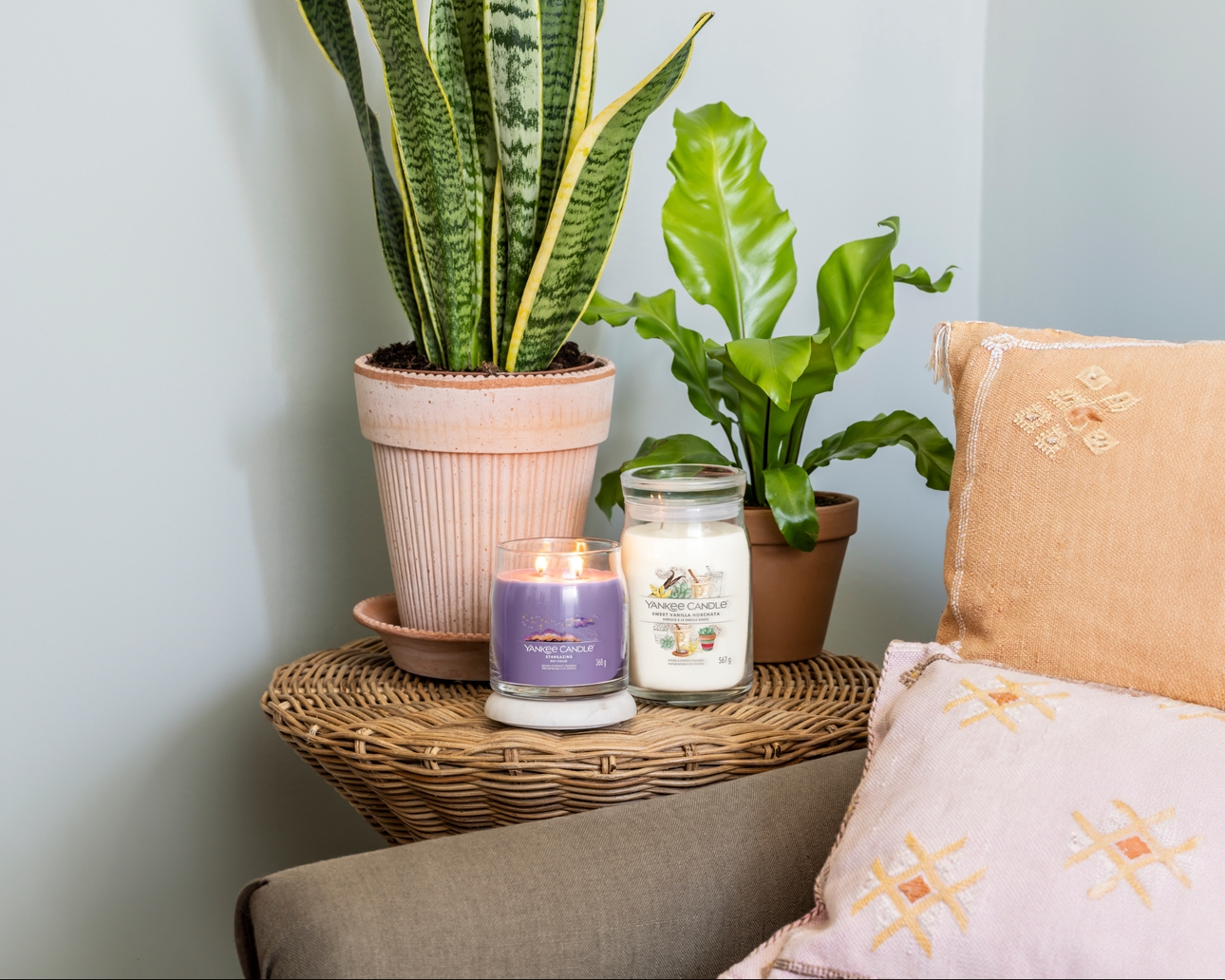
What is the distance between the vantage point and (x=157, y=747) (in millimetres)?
1108

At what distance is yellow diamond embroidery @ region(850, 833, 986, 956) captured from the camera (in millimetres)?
576

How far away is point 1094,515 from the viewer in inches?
27.5

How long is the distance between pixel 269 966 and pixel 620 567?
406 mm

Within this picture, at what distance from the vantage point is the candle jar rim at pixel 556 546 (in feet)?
2.88

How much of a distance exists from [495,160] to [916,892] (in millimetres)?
728

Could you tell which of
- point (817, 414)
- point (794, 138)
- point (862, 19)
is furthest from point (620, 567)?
point (862, 19)

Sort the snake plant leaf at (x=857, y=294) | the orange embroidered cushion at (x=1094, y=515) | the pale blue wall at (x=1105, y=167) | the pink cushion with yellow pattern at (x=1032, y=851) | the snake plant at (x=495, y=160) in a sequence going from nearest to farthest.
Answer: 1. the pink cushion with yellow pattern at (x=1032, y=851)
2. the orange embroidered cushion at (x=1094, y=515)
3. the snake plant at (x=495, y=160)
4. the snake plant leaf at (x=857, y=294)
5. the pale blue wall at (x=1105, y=167)

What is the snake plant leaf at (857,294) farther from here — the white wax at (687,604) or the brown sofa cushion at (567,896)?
the brown sofa cushion at (567,896)

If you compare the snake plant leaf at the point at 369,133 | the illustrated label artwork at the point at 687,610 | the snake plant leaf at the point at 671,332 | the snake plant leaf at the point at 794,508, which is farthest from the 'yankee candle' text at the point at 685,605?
the snake plant leaf at the point at 369,133

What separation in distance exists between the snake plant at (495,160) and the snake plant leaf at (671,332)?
0.06 meters

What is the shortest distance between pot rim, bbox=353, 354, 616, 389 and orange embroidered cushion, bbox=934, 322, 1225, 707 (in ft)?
1.16

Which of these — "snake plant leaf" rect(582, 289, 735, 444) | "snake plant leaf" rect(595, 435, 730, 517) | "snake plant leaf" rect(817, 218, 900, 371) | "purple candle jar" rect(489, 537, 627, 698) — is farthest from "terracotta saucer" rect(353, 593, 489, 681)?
"snake plant leaf" rect(817, 218, 900, 371)

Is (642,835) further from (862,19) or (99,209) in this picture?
(862,19)

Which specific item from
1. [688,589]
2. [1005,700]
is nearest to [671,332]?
[688,589]
